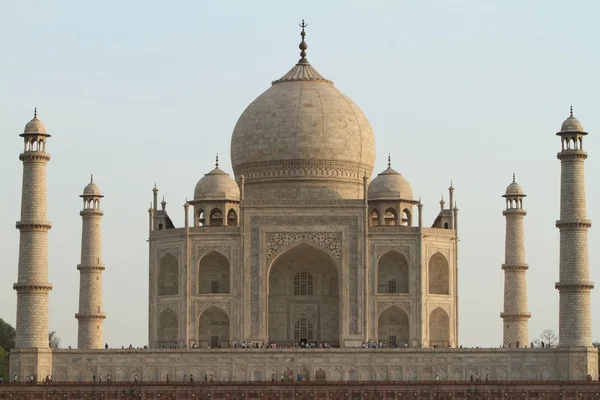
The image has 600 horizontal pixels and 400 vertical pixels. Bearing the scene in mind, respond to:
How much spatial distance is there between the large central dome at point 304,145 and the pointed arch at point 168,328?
187 inches

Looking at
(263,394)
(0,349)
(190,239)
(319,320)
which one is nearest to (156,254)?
(190,239)

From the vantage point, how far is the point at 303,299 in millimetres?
48344

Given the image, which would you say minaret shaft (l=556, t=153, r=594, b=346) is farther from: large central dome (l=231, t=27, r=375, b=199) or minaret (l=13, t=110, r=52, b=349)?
minaret (l=13, t=110, r=52, b=349)

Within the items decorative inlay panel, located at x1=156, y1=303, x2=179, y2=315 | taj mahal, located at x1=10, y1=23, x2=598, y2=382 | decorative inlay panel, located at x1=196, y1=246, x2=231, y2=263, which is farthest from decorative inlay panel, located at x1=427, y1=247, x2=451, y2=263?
decorative inlay panel, located at x1=156, y1=303, x2=179, y2=315

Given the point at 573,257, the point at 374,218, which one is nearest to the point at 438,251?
the point at 374,218

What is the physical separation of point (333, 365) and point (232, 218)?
750 cm

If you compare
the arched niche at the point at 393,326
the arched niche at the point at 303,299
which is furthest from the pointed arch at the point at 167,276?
the arched niche at the point at 393,326

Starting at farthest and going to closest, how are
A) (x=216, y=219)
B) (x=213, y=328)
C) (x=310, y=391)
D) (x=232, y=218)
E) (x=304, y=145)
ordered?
(x=304, y=145) → (x=216, y=219) → (x=232, y=218) → (x=213, y=328) → (x=310, y=391)

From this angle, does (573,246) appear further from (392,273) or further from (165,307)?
(165,307)

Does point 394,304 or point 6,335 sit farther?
point 6,335

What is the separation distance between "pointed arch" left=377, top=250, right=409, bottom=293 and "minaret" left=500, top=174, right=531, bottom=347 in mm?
4551

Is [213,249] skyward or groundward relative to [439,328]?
skyward

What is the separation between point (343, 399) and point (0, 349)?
2031cm

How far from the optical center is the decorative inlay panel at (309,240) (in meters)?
47.1
